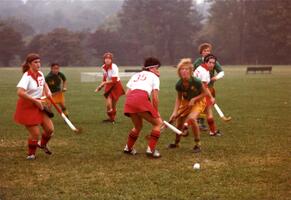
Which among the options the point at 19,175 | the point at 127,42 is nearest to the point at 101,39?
the point at 127,42

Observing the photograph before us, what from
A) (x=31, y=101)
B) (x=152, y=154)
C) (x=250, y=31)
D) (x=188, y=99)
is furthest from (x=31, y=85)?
(x=250, y=31)

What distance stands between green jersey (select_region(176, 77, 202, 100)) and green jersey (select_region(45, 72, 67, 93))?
5224 mm

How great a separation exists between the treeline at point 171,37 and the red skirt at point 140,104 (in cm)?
7415

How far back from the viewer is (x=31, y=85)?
8.45 metres

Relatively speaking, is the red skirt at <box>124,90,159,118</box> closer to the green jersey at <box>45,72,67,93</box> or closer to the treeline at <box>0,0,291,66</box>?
the green jersey at <box>45,72,67,93</box>

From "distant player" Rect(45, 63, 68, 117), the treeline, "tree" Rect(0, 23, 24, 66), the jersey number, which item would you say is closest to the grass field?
"distant player" Rect(45, 63, 68, 117)

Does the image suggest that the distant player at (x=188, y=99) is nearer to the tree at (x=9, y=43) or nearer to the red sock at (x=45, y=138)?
the red sock at (x=45, y=138)

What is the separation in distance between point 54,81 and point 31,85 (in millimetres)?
5310

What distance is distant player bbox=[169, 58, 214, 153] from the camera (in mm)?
9086

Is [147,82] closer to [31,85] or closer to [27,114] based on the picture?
[31,85]

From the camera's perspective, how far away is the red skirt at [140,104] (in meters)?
8.48

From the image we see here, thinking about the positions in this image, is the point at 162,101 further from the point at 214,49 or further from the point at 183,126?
the point at 214,49

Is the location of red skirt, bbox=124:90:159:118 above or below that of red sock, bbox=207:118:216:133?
above

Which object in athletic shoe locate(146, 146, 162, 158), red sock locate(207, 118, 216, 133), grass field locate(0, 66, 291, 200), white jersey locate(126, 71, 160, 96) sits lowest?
grass field locate(0, 66, 291, 200)
